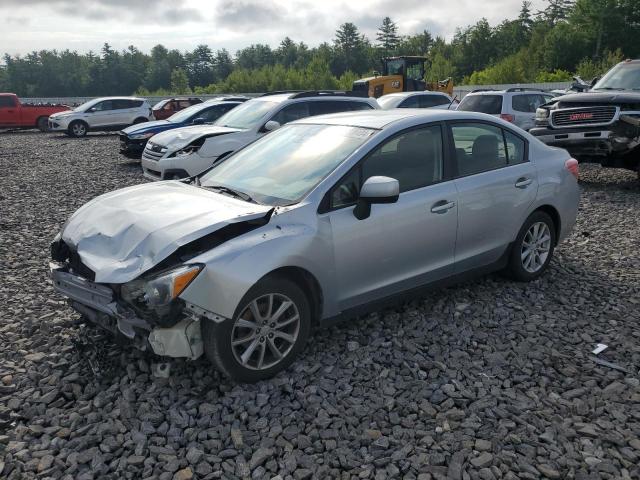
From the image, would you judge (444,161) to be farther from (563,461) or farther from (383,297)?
(563,461)

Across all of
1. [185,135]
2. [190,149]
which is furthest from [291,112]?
[185,135]

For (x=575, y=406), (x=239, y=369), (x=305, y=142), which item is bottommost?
(x=575, y=406)

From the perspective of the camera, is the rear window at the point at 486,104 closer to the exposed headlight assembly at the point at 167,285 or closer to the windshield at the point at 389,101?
the windshield at the point at 389,101

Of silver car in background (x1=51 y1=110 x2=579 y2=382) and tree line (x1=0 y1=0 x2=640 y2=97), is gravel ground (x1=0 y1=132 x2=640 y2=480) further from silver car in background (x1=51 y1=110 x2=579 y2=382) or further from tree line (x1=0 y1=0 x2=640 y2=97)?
tree line (x1=0 y1=0 x2=640 y2=97)

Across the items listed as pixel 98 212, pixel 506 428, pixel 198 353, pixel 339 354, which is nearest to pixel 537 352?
pixel 506 428

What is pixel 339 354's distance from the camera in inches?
160

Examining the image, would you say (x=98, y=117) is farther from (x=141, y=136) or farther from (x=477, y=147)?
(x=477, y=147)

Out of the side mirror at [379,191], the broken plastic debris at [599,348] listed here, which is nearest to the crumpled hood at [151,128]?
the side mirror at [379,191]

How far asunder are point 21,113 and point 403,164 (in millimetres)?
26389

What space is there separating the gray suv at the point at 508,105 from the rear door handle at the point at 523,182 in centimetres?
926

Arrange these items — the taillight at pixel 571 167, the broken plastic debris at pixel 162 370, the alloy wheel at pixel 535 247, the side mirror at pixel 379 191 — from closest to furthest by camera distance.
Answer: the broken plastic debris at pixel 162 370, the side mirror at pixel 379 191, the alloy wheel at pixel 535 247, the taillight at pixel 571 167

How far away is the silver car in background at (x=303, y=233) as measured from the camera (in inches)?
132

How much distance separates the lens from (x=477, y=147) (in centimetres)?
489

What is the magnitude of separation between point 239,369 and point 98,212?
1597mm
